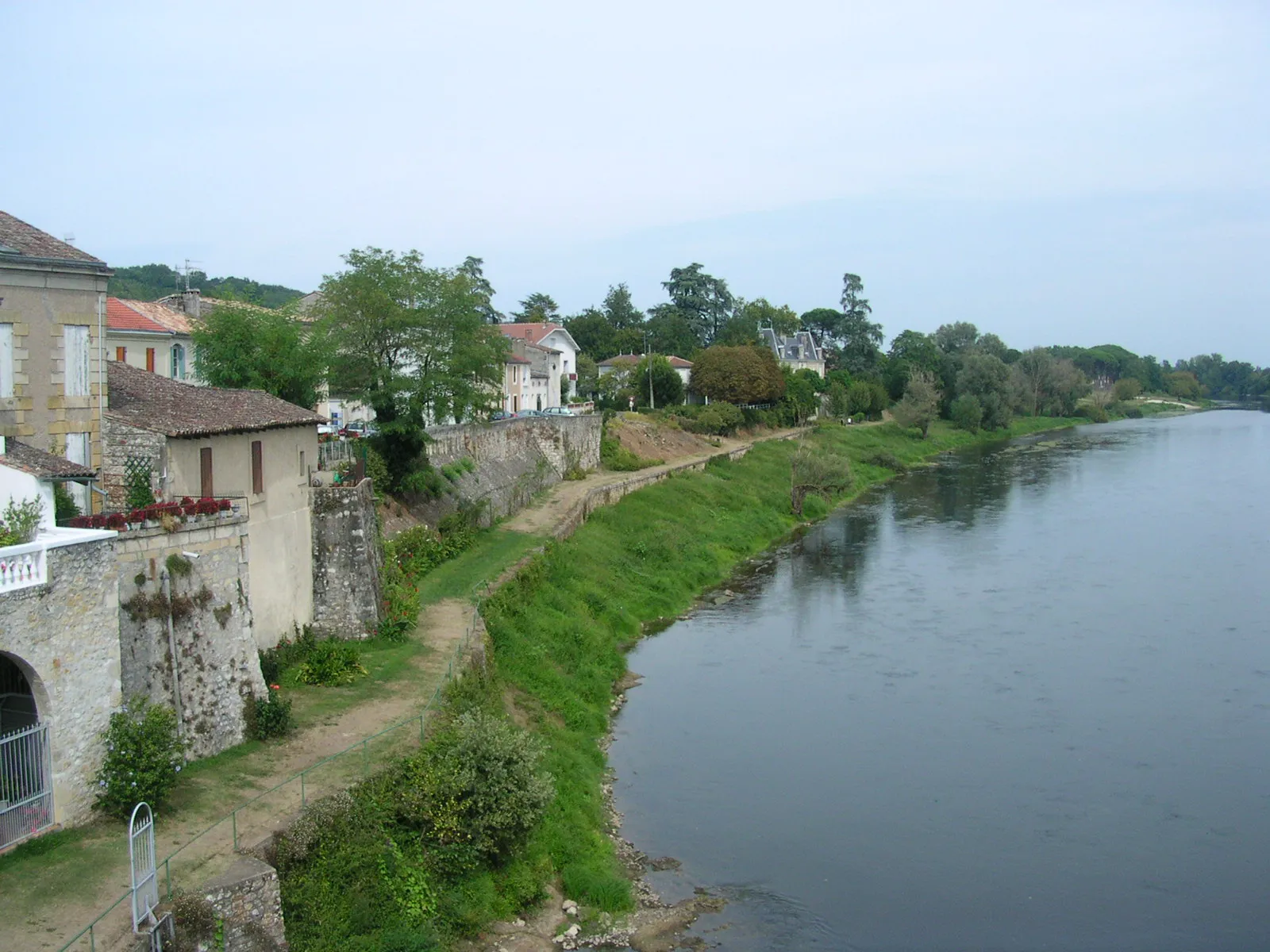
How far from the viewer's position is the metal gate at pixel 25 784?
Answer: 506 inches

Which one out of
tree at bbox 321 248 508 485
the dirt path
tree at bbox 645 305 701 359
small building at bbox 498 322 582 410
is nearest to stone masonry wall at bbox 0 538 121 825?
the dirt path

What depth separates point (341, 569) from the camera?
23312 millimetres

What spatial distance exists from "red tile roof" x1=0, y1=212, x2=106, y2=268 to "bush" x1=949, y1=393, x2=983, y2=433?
82310 millimetres

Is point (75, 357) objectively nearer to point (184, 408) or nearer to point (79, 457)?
point (79, 457)

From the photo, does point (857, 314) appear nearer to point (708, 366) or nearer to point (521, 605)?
point (708, 366)

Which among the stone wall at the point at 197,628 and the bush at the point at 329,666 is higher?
the stone wall at the point at 197,628

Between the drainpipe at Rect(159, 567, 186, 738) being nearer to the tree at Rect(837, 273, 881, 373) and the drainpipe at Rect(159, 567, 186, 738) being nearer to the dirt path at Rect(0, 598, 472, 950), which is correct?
the dirt path at Rect(0, 598, 472, 950)

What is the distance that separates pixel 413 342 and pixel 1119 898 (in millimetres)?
24054

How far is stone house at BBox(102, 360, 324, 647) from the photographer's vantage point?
59.7 feet

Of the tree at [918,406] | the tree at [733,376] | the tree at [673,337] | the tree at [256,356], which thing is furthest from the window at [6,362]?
the tree at [673,337]

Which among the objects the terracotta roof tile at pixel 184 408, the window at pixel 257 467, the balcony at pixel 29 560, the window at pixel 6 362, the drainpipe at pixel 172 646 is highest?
the window at pixel 6 362

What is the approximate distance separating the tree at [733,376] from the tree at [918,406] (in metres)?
15.1

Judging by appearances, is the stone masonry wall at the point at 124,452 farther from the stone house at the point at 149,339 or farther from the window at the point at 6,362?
the stone house at the point at 149,339

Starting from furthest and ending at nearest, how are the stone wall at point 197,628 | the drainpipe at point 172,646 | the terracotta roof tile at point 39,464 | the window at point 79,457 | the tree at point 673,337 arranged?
1. the tree at point 673,337
2. the window at point 79,457
3. the drainpipe at point 172,646
4. the stone wall at point 197,628
5. the terracotta roof tile at point 39,464
